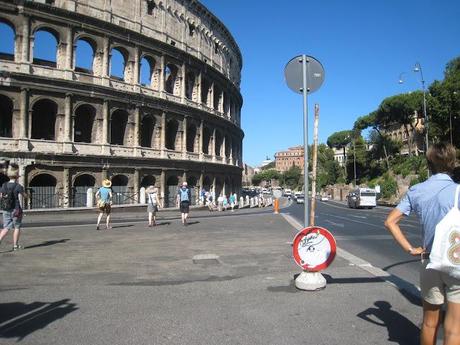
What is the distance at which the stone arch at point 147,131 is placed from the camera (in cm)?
3787

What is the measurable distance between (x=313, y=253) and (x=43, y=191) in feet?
89.8

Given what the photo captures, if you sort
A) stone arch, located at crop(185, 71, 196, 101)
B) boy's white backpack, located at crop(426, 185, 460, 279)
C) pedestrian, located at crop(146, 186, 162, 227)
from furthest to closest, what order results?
stone arch, located at crop(185, 71, 196, 101), pedestrian, located at crop(146, 186, 162, 227), boy's white backpack, located at crop(426, 185, 460, 279)

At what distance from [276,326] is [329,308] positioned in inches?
36.6

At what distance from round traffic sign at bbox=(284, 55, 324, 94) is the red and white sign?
2.21 meters

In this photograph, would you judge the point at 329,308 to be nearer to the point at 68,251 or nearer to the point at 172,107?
the point at 68,251

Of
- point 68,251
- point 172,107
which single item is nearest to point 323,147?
point 172,107

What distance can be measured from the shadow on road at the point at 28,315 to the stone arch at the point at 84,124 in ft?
97.0

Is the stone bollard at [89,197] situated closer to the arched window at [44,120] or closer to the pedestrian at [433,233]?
the arched window at [44,120]

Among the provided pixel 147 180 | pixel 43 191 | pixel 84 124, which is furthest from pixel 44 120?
pixel 147 180

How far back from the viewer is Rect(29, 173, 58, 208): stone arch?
29.4 meters

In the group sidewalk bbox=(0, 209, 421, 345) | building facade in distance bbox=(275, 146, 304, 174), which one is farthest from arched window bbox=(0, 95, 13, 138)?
building facade in distance bbox=(275, 146, 304, 174)

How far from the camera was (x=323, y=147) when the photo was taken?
397 feet

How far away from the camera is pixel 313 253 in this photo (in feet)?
19.6

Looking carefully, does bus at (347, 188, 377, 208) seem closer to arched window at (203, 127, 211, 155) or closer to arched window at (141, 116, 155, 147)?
arched window at (203, 127, 211, 155)
